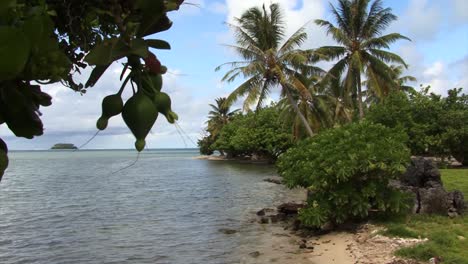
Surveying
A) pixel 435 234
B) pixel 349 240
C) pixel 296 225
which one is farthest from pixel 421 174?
pixel 435 234

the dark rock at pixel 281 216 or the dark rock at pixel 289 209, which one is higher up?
the dark rock at pixel 289 209

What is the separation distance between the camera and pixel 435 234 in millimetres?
9414

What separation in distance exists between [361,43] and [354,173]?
1592 centimetres

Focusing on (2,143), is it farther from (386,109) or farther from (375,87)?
(386,109)

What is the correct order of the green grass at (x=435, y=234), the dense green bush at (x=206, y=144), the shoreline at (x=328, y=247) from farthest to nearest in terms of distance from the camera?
the dense green bush at (x=206, y=144) < the shoreline at (x=328, y=247) < the green grass at (x=435, y=234)

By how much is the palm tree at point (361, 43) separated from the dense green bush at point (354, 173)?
12.8 m

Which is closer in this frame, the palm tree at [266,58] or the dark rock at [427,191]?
the dark rock at [427,191]

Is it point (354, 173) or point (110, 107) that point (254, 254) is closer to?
point (354, 173)

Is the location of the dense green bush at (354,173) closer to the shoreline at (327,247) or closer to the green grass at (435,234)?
the shoreline at (327,247)

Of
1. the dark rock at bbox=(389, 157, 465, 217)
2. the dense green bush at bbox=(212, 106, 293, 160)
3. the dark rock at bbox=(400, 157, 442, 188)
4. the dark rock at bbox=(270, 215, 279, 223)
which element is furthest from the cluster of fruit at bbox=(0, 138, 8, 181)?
the dense green bush at bbox=(212, 106, 293, 160)

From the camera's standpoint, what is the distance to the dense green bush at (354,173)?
1170 centimetres

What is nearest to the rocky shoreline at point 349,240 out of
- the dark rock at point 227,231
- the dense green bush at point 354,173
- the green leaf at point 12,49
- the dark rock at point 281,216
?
the dark rock at point 227,231

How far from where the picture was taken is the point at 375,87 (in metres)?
24.9

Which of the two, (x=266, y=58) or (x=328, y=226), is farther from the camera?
(x=266, y=58)
